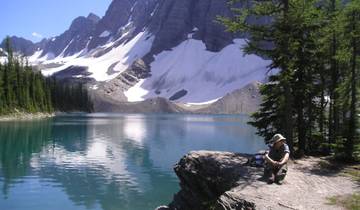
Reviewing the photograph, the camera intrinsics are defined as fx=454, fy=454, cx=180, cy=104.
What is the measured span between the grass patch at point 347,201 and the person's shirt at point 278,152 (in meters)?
2.81

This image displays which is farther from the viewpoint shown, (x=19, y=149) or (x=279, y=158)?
(x=19, y=149)

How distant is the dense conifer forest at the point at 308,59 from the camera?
945 inches

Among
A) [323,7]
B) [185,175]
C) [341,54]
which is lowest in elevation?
[185,175]

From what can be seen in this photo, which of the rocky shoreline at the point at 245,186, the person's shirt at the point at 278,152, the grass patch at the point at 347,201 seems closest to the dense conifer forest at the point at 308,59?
the rocky shoreline at the point at 245,186

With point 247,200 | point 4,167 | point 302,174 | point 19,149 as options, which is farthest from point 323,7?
point 19,149

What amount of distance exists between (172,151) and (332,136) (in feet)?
113

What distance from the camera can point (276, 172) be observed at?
705 inches

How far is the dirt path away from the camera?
49.5 feet

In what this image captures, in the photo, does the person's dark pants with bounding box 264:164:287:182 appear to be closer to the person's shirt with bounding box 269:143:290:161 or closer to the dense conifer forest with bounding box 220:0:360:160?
the person's shirt with bounding box 269:143:290:161

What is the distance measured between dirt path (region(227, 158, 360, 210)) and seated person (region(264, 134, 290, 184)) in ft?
1.24

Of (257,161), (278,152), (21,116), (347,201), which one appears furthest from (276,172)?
(21,116)

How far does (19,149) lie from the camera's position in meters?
56.8

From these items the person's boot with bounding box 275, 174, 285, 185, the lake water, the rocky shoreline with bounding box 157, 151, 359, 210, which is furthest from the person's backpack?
the lake water

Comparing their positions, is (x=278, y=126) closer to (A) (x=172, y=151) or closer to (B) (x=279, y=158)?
(B) (x=279, y=158)
